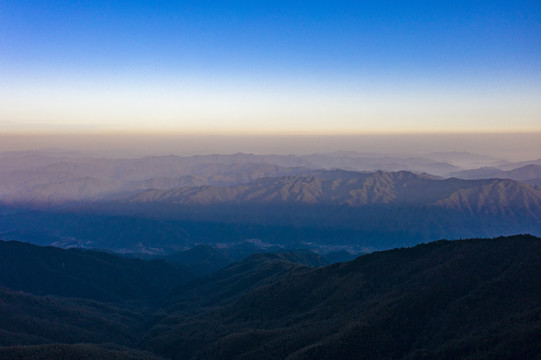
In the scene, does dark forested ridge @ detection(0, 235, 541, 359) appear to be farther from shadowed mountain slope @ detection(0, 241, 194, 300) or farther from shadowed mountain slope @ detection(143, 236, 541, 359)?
shadowed mountain slope @ detection(0, 241, 194, 300)

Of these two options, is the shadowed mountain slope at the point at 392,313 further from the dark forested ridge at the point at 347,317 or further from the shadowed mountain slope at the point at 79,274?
the shadowed mountain slope at the point at 79,274

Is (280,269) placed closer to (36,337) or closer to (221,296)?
(221,296)

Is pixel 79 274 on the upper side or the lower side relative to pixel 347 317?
lower

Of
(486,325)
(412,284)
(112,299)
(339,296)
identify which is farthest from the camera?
(112,299)

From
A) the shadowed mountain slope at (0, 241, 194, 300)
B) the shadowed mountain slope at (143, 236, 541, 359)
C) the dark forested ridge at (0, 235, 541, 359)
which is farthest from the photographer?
the shadowed mountain slope at (0, 241, 194, 300)

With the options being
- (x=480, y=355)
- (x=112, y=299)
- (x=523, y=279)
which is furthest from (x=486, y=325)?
(x=112, y=299)

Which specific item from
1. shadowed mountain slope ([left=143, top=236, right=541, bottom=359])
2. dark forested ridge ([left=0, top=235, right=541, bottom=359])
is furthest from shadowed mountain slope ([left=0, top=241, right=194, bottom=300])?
shadowed mountain slope ([left=143, top=236, right=541, bottom=359])

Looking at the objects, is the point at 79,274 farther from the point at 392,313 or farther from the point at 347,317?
the point at 392,313

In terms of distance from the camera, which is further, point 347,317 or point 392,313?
point 347,317

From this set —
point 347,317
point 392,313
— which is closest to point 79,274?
point 347,317
